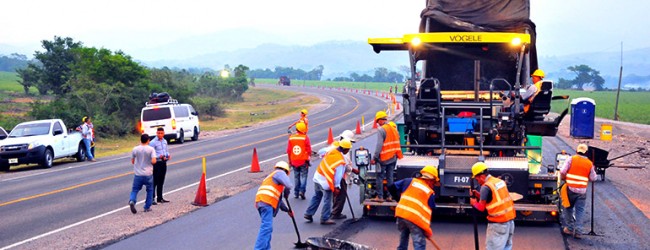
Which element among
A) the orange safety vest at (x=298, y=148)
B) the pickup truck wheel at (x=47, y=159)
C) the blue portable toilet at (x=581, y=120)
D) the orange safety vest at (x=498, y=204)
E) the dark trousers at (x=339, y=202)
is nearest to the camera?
the orange safety vest at (x=498, y=204)

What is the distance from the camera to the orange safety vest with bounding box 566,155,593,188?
450 inches

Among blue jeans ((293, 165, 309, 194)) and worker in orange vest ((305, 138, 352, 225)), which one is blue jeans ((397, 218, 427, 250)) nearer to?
worker in orange vest ((305, 138, 352, 225))

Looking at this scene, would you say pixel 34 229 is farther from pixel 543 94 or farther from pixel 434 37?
pixel 543 94

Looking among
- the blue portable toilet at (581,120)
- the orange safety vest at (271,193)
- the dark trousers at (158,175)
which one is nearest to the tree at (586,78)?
the blue portable toilet at (581,120)

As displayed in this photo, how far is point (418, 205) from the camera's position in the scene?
8562 mm

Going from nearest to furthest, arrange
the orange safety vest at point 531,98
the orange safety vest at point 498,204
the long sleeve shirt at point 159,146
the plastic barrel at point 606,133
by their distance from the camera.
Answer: the orange safety vest at point 498,204
the orange safety vest at point 531,98
the long sleeve shirt at point 159,146
the plastic barrel at point 606,133

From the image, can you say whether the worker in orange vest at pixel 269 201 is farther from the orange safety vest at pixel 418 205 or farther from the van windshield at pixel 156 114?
the van windshield at pixel 156 114

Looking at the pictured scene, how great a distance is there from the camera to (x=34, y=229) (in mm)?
12805

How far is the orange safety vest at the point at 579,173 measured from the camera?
11.4m

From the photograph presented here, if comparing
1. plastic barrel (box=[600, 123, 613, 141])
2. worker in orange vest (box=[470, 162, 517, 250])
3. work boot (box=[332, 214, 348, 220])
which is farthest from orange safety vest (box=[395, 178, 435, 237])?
plastic barrel (box=[600, 123, 613, 141])

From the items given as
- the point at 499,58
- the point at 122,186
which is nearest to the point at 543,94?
the point at 499,58

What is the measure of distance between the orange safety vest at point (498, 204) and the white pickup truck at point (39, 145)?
1930 cm

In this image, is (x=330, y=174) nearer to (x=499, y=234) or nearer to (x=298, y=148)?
(x=298, y=148)

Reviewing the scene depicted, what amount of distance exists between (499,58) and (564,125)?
3193 cm
